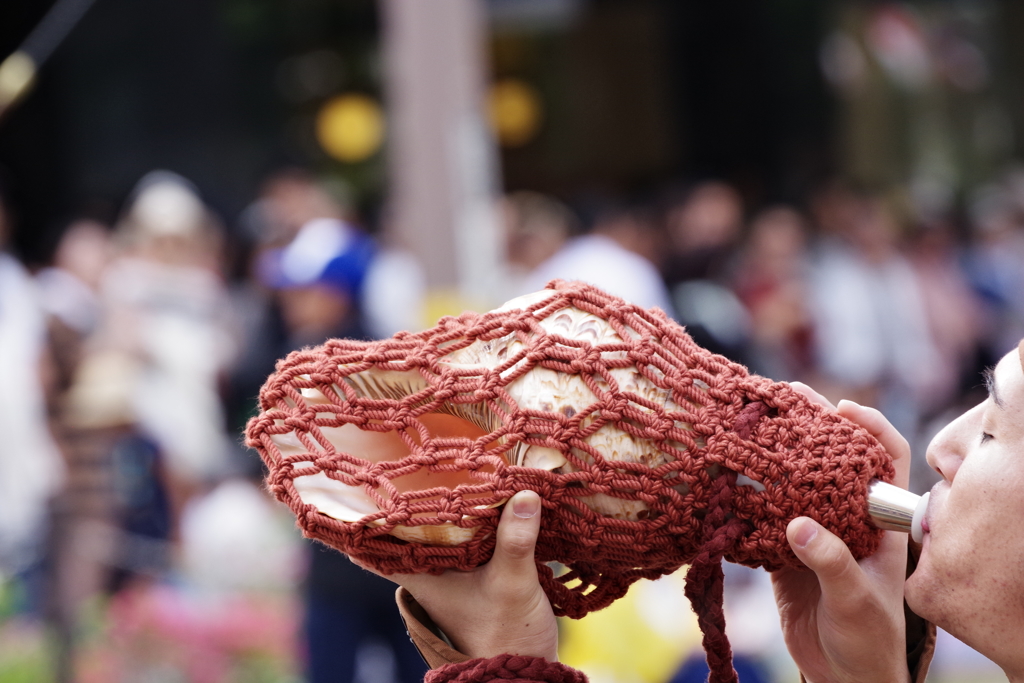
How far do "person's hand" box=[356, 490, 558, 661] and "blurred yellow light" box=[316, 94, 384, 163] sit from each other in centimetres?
981

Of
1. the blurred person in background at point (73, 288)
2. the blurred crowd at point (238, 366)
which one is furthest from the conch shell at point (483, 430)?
the blurred person in background at point (73, 288)

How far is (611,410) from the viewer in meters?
1.31

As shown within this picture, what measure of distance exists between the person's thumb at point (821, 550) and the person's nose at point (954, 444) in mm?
161

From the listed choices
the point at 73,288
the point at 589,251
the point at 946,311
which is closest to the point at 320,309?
the point at 589,251

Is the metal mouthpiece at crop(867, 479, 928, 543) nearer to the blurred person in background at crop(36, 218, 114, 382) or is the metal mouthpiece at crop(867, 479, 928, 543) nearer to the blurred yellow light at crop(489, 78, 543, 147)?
the blurred person in background at crop(36, 218, 114, 382)

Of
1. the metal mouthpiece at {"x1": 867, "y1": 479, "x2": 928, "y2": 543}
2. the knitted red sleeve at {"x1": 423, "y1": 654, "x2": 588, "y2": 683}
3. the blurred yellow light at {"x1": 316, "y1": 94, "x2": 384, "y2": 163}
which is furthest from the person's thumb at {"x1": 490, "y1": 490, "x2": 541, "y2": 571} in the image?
the blurred yellow light at {"x1": 316, "y1": 94, "x2": 384, "y2": 163}

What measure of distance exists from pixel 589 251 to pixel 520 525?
4224 mm

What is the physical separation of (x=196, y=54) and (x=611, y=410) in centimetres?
891

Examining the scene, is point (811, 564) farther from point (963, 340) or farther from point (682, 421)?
point (963, 340)

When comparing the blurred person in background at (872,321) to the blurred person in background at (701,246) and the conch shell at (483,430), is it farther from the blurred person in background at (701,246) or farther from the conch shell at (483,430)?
the conch shell at (483,430)

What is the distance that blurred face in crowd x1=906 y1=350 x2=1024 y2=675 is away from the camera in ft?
4.09

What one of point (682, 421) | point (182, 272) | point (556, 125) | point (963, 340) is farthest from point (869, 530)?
point (556, 125)

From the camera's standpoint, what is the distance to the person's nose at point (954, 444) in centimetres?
134

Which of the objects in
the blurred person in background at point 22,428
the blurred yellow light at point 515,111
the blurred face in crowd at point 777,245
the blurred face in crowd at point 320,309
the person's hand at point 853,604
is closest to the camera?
the person's hand at point 853,604
